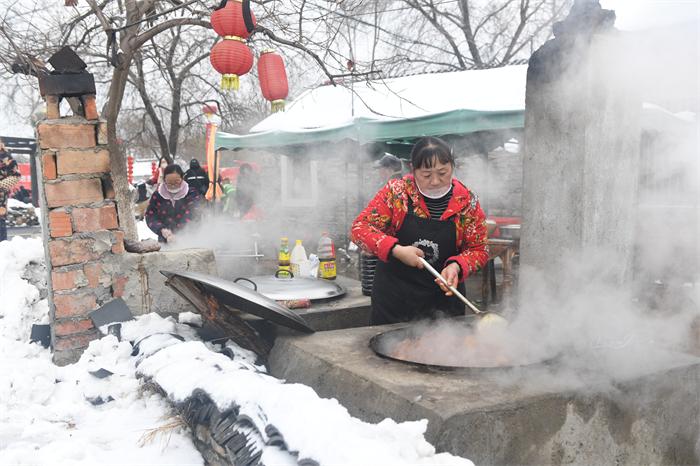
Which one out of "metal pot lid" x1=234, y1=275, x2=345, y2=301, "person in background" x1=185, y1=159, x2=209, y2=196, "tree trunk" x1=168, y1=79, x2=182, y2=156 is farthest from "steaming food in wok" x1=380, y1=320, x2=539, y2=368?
"tree trunk" x1=168, y1=79, x2=182, y2=156

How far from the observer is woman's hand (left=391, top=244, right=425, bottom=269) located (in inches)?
130

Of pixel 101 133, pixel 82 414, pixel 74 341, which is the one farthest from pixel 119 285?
pixel 82 414

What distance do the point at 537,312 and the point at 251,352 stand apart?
175 centimetres

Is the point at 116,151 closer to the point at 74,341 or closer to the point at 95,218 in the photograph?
the point at 95,218

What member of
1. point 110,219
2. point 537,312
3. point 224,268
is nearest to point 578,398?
point 537,312

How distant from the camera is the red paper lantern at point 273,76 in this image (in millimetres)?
6414

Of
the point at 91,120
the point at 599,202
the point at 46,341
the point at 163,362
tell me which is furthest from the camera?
the point at 46,341

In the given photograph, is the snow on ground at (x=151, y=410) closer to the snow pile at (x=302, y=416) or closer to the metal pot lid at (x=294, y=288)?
the snow pile at (x=302, y=416)

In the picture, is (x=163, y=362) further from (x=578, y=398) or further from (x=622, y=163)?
(x=622, y=163)

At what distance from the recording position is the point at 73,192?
12.0 ft

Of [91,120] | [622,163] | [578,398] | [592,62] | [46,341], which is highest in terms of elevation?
[592,62]

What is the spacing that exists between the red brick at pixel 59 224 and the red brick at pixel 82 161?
266mm

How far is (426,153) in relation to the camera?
3357 millimetres

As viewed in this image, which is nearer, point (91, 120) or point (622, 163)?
point (622, 163)
